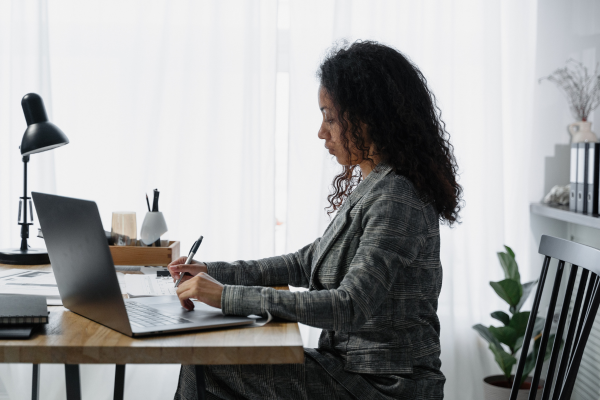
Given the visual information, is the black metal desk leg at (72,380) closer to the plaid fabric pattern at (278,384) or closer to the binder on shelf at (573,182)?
the plaid fabric pattern at (278,384)

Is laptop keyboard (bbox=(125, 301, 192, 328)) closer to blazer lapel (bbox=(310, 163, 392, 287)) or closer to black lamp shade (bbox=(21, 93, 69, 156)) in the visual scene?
blazer lapel (bbox=(310, 163, 392, 287))

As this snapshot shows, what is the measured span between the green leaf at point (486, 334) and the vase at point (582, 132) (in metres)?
Answer: 0.86

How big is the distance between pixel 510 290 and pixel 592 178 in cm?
51

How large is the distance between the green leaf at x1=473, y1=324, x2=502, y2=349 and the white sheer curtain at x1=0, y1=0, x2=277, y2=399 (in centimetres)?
89

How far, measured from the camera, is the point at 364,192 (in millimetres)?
1284

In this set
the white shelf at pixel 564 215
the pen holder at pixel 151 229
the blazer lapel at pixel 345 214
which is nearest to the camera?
the blazer lapel at pixel 345 214

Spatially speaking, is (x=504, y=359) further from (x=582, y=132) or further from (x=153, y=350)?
(x=153, y=350)

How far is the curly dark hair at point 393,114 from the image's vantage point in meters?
1.27

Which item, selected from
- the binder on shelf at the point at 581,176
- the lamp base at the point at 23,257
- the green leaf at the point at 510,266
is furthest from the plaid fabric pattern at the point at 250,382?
the binder on shelf at the point at 581,176

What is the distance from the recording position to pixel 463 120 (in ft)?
8.32

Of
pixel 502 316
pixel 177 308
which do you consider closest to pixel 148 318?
pixel 177 308

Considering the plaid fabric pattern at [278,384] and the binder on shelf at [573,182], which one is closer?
the plaid fabric pattern at [278,384]

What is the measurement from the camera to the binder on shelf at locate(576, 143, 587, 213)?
2.25 metres

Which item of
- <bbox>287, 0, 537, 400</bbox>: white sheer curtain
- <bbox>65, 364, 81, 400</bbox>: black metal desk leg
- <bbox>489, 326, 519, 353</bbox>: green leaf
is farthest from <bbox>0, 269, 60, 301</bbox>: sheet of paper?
<bbox>489, 326, 519, 353</bbox>: green leaf
